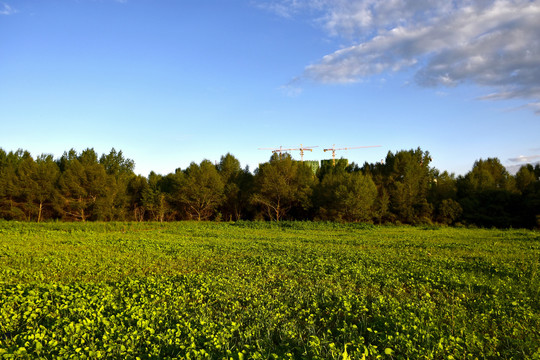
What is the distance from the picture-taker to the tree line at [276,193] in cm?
4888

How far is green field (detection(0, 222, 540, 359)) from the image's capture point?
6215mm

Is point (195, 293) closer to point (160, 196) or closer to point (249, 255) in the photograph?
point (249, 255)

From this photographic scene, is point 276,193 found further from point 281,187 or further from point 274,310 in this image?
point 274,310

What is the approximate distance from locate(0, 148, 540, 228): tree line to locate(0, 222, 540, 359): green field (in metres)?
38.3

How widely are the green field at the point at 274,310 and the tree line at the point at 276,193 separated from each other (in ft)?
126

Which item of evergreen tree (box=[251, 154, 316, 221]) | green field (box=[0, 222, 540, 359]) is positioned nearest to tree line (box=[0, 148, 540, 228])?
evergreen tree (box=[251, 154, 316, 221])

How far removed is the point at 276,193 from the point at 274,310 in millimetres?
49549

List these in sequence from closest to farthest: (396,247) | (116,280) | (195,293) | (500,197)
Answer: (195,293) → (116,280) → (396,247) → (500,197)

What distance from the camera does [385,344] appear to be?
6.44 meters

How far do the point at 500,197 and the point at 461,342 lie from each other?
160 feet

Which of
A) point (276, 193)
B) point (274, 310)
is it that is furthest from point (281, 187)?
point (274, 310)

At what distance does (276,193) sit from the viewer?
5775 cm

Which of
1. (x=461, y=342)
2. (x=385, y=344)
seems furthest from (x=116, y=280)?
(x=461, y=342)

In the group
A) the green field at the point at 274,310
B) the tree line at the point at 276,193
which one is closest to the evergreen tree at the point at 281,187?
the tree line at the point at 276,193
